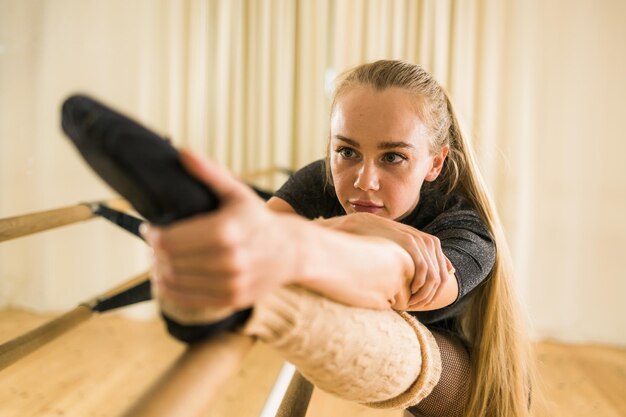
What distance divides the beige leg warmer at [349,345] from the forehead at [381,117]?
1.04 ft

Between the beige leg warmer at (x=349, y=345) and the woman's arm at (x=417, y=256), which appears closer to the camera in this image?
the beige leg warmer at (x=349, y=345)

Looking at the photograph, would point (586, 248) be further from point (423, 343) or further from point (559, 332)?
point (423, 343)

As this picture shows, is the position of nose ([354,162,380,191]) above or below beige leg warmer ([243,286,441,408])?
above

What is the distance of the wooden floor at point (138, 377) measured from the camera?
204cm

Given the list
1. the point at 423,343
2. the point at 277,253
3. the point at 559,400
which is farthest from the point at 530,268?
the point at 277,253

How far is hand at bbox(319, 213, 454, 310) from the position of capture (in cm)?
68

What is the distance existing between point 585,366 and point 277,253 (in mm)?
2535

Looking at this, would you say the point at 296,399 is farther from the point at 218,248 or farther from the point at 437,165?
the point at 218,248

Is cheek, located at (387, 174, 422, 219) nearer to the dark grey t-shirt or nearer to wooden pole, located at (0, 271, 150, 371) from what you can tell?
the dark grey t-shirt

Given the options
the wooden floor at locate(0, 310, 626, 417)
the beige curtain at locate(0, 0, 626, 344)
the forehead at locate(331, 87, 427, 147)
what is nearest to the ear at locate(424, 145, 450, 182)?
the forehead at locate(331, 87, 427, 147)

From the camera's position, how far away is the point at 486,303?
3.41 ft

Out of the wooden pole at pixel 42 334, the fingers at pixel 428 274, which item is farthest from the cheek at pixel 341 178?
the wooden pole at pixel 42 334

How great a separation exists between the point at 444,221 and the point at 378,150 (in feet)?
0.55

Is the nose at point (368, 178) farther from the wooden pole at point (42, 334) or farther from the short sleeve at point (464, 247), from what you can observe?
the wooden pole at point (42, 334)
